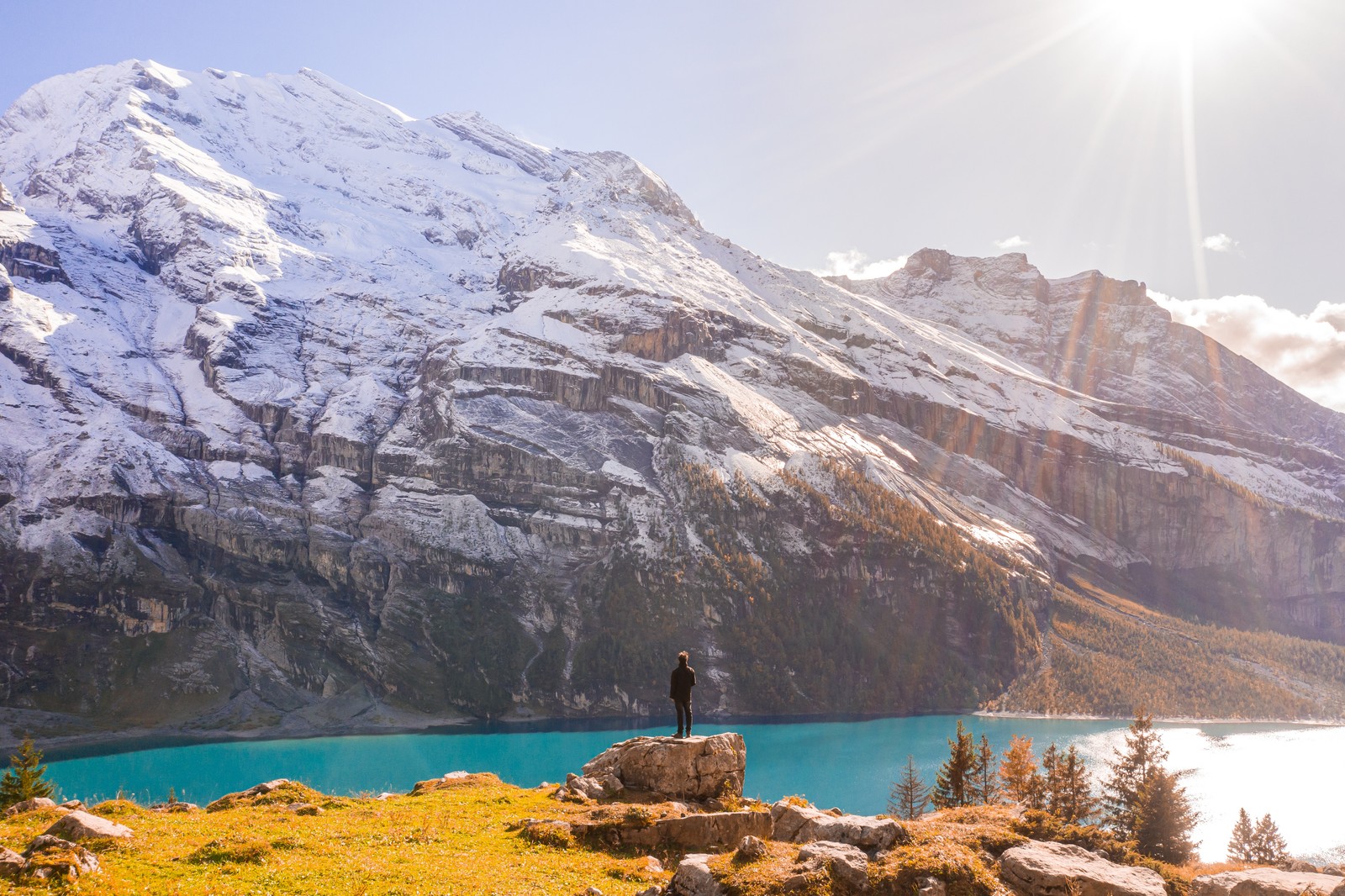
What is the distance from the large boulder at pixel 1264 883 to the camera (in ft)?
60.7

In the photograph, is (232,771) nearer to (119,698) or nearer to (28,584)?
(119,698)

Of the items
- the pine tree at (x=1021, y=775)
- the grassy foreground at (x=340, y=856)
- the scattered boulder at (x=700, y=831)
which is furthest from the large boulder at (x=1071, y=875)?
the pine tree at (x=1021, y=775)

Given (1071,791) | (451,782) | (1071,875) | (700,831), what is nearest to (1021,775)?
(1071,791)

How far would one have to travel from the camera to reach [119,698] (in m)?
178

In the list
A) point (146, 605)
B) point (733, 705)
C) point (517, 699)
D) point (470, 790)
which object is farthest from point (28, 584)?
point (470, 790)

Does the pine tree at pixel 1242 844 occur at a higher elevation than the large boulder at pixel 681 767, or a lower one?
lower

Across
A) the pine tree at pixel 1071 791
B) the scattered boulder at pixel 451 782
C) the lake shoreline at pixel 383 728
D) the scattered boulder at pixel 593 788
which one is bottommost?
the lake shoreline at pixel 383 728

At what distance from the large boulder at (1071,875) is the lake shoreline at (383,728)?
542ft

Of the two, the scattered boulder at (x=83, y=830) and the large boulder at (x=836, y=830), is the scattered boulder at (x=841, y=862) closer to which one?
the large boulder at (x=836, y=830)

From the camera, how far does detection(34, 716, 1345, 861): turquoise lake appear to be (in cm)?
11456

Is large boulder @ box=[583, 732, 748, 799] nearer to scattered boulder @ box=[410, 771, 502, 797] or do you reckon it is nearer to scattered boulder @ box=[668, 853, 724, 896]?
Answer: scattered boulder @ box=[410, 771, 502, 797]

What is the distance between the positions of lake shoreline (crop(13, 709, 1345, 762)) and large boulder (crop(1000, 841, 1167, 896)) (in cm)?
16531

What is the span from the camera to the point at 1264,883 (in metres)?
19.0

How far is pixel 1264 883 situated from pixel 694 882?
12.1m
